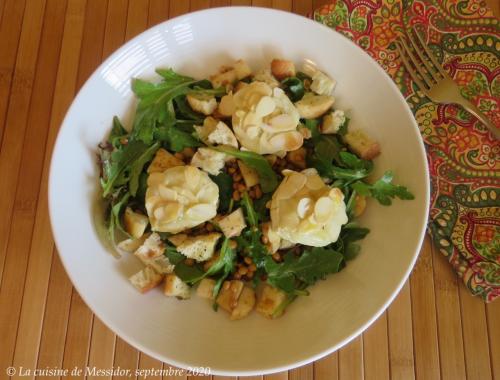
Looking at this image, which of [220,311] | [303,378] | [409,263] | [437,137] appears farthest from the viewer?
[437,137]

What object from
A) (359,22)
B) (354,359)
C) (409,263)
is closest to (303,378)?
(354,359)

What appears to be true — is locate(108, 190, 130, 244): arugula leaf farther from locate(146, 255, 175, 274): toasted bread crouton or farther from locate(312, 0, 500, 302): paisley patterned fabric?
locate(312, 0, 500, 302): paisley patterned fabric

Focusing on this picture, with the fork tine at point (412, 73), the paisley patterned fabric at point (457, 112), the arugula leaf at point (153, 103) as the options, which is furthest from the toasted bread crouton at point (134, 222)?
the fork tine at point (412, 73)

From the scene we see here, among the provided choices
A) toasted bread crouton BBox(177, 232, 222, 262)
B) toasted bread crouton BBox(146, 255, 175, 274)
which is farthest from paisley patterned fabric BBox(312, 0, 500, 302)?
toasted bread crouton BBox(146, 255, 175, 274)

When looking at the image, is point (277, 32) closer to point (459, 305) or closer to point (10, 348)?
point (459, 305)

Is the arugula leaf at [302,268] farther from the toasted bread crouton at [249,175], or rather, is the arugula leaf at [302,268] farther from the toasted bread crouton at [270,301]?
the toasted bread crouton at [249,175]

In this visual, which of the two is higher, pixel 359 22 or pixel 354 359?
pixel 359 22

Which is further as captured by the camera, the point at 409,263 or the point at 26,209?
the point at 26,209

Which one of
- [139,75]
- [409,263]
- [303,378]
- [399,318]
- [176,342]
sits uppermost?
[139,75]

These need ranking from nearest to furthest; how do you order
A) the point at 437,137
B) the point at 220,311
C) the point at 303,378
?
the point at 220,311, the point at 303,378, the point at 437,137
